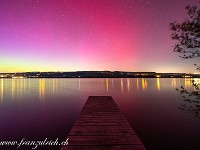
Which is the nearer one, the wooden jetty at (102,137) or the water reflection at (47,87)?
the wooden jetty at (102,137)

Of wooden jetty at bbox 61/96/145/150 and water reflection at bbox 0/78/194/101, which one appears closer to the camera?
wooden jetty at bbox 61/96/145/150

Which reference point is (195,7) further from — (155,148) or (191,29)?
(155,148)

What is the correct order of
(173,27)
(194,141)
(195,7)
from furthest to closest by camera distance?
(194,141) → (173,27) → (195,7)

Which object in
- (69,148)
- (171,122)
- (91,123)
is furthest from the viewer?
(171,122)

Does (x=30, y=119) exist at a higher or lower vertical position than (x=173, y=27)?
lower

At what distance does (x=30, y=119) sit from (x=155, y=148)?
12117mm

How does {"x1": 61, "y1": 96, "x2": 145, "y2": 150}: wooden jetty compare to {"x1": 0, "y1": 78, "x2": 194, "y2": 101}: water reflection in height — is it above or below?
above

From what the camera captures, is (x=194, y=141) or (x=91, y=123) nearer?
(x=91, y=123)

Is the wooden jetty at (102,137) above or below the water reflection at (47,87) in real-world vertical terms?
above

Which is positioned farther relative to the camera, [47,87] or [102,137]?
[47,87]

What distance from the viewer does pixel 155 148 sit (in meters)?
10.7

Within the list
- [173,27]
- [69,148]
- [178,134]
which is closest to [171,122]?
[178,134]

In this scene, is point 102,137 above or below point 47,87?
above

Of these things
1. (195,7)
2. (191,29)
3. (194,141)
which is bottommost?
(194,141)
